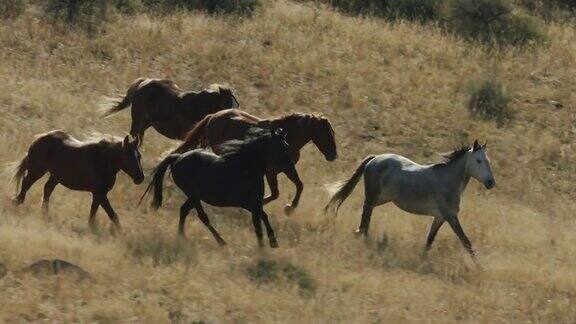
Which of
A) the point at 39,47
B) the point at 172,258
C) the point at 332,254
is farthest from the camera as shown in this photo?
the point at 39,47

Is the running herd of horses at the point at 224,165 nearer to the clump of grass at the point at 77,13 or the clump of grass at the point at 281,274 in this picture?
the clump of grass at the point at 281,274

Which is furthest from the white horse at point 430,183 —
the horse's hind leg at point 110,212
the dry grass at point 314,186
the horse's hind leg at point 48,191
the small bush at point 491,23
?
the small bush at point 491,23

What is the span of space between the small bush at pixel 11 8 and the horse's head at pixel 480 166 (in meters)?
15.4

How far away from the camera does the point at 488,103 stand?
24656mm

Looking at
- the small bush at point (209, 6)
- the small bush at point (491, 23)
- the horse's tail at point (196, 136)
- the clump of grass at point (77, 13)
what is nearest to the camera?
the horse's tail at point (196, 136)

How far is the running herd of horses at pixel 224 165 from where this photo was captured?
44.7ft

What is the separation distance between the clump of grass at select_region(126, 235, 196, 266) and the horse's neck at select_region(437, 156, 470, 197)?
4.08m

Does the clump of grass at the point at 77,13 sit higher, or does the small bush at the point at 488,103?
the small bush at the point at 488,103

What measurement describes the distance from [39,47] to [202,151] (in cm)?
1245

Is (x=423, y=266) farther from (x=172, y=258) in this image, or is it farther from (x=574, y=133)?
(x=574, y=133)

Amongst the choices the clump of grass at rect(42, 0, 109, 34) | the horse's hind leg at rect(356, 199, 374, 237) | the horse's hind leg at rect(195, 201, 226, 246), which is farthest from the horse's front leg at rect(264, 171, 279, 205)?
the clump of grass at rect(42, 0, 109, 34)

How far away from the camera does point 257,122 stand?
1577 cm

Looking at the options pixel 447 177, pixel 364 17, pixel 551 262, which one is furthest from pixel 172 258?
pixel 364 17

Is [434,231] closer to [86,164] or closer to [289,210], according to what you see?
[289,210]
